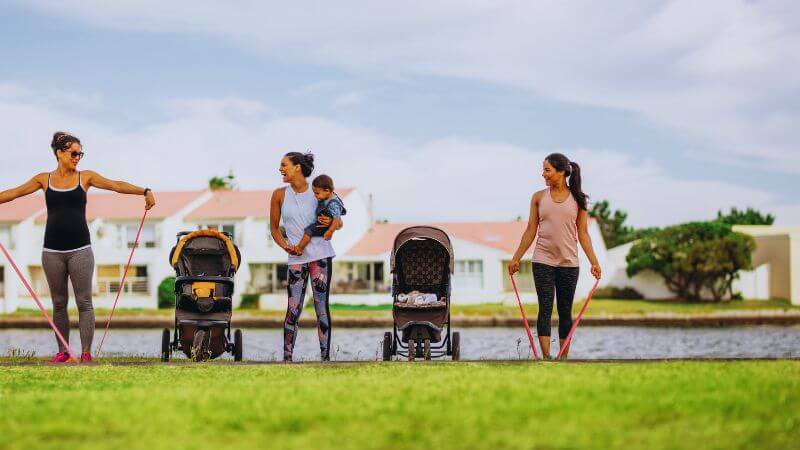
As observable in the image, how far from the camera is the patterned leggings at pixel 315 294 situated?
36.7 feet

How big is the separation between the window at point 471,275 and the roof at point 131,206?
1694 cm

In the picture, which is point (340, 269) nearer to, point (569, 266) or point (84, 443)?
point (569, 266)

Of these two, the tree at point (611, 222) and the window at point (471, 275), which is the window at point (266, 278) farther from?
the tree at point (611, 222)

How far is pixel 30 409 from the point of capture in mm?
6824

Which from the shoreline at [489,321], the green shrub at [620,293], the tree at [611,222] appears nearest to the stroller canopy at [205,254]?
the shoreline at [489,321]

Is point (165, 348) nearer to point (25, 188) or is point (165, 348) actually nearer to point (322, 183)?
point (25, 188)

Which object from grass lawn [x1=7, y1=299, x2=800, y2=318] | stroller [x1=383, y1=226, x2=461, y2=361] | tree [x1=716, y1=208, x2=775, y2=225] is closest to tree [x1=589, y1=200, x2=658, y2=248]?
tree [x1=716, y1=208, x2=775, y2=225]

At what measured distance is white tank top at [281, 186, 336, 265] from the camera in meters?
11.2

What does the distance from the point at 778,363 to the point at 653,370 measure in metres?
1.33

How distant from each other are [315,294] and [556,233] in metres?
2.62

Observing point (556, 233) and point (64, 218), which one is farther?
point (64, 218)

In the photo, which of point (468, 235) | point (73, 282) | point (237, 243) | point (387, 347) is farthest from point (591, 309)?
point (73, 282)

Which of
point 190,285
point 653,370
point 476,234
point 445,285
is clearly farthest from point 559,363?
point 476,234

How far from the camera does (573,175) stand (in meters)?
10.9
